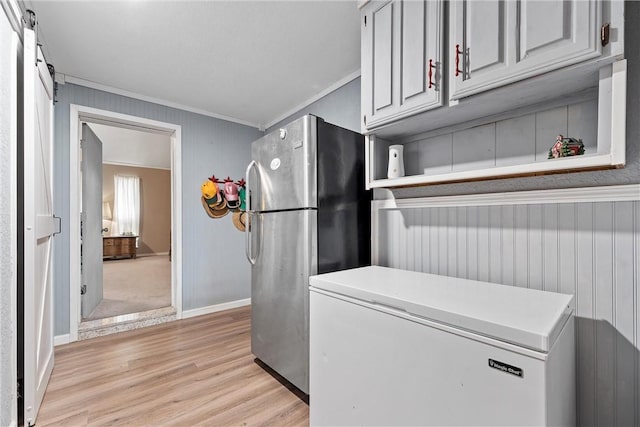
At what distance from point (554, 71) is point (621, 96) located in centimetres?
21

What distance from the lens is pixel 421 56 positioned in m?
1.38

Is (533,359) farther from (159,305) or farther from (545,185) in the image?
(159,305)

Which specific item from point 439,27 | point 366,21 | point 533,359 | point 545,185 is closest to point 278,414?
point 533,359

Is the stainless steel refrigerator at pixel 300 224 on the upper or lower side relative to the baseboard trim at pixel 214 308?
upper

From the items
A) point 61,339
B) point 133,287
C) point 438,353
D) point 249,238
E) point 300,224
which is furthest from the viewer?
point 133,287

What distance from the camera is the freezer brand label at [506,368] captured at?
794 mm

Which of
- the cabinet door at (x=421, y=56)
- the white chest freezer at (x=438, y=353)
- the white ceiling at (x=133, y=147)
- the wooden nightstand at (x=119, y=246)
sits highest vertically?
the white ceiling at (x=133, y=147)

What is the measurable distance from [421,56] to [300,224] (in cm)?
108

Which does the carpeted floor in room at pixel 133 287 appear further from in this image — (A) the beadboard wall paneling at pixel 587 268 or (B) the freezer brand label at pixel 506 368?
(B) the freezer brand label at pixel 506 368

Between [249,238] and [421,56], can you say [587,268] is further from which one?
[249,238]

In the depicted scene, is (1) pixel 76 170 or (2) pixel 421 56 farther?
(1) pixel 76 170

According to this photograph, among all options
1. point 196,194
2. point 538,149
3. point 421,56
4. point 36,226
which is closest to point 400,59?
point 421,56

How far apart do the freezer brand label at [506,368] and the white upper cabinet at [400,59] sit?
1.03 metres

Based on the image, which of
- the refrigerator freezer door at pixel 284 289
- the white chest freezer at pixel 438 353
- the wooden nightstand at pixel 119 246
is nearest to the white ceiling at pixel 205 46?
the refrigerator freezer door at pixel 284 289
